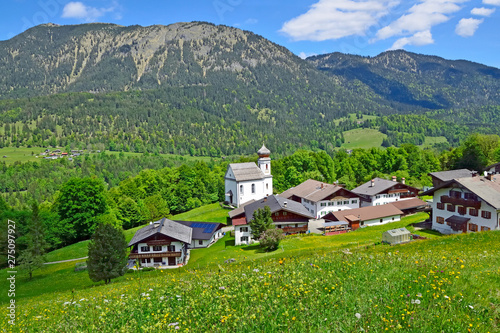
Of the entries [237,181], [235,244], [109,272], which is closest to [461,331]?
[109,272]

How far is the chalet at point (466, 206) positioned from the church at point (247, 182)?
44.7 meters

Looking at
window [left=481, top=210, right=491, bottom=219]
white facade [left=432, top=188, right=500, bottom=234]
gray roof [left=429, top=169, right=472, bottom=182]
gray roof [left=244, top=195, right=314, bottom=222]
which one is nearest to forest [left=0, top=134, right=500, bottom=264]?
gray roof [left=429, top=169, right=472, bottom=182]

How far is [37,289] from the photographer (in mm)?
43406

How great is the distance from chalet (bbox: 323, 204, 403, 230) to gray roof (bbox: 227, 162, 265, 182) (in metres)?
24.9

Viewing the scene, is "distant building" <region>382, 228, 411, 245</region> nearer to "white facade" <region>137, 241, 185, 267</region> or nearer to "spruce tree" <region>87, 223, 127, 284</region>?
"white facade" <region>137, 241, 185, 267</region>

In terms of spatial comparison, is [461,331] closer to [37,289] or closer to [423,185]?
[37,289]

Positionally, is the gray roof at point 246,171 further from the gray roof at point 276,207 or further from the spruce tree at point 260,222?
the spruce tree at point 260,222

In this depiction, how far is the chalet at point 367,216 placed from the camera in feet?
216

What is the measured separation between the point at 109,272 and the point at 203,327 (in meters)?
29.5

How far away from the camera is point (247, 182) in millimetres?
89500

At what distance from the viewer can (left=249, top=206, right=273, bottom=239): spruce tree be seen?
182 feet

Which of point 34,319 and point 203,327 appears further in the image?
point 34,319

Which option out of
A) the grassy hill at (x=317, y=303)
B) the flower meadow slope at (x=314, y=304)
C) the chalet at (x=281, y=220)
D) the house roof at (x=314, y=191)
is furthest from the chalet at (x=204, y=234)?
the flower meadow slope at (x=314, y=304)

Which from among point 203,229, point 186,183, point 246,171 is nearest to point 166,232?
point 203,229
